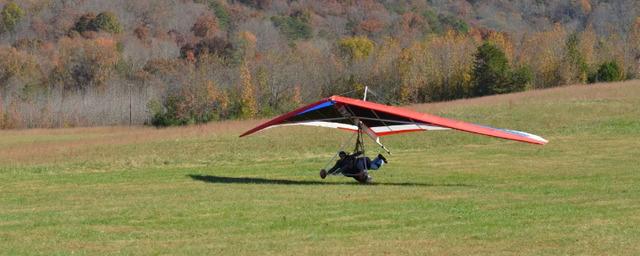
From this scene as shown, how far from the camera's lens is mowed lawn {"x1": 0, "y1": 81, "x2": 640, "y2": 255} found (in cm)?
1483

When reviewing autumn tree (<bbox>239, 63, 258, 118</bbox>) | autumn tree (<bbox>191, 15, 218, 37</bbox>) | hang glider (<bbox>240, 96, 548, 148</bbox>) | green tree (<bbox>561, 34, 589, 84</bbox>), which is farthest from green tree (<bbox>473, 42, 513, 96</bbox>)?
autumn tree (<bbox>191, 15, 218, 37</bbox>)

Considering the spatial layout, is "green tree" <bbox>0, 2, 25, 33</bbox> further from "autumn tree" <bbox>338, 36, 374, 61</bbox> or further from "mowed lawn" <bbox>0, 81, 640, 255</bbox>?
"mowed lawn" <bbox>0, 81, 640, 255</bbox>

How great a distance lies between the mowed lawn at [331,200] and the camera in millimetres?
14828

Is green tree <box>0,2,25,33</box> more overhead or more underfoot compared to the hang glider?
more overhead

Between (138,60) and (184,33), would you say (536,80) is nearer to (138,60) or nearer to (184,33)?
(138,60)

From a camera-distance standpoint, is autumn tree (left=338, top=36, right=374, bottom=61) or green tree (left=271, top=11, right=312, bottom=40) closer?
autumn tree (left=338, top=36, right=374, bottom=61)

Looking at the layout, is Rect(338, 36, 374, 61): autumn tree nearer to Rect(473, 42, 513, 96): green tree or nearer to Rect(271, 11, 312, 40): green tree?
Rect(271, 11, 312, 40): green tree

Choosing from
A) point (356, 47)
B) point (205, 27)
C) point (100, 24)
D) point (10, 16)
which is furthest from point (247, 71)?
point (10, 16)

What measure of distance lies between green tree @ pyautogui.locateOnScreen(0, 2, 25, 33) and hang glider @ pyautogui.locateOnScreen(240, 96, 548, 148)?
144 meters

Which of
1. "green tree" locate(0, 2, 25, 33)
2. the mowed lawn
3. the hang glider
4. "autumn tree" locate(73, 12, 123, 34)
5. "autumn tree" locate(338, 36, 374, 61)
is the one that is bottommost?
the mowed lawn

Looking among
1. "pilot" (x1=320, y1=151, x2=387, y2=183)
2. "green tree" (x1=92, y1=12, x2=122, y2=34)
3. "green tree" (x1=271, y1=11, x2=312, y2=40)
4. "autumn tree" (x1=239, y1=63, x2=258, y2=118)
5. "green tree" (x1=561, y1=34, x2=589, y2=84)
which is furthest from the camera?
"green tree" (x1=271, y1=11, x2=312, y2=40)

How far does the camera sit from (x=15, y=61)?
4508 inches

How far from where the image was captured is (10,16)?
16388 centimetres

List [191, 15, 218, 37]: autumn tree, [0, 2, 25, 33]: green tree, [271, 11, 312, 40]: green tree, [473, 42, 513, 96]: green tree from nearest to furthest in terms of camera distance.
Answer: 1. [473, 42, 513, 96]: green tree
2. [0, 2, 25, 33]: green tree
3. [191, 15, 218, 37]: autumn tree
4. [271, 11, 312, 40]: green tree
